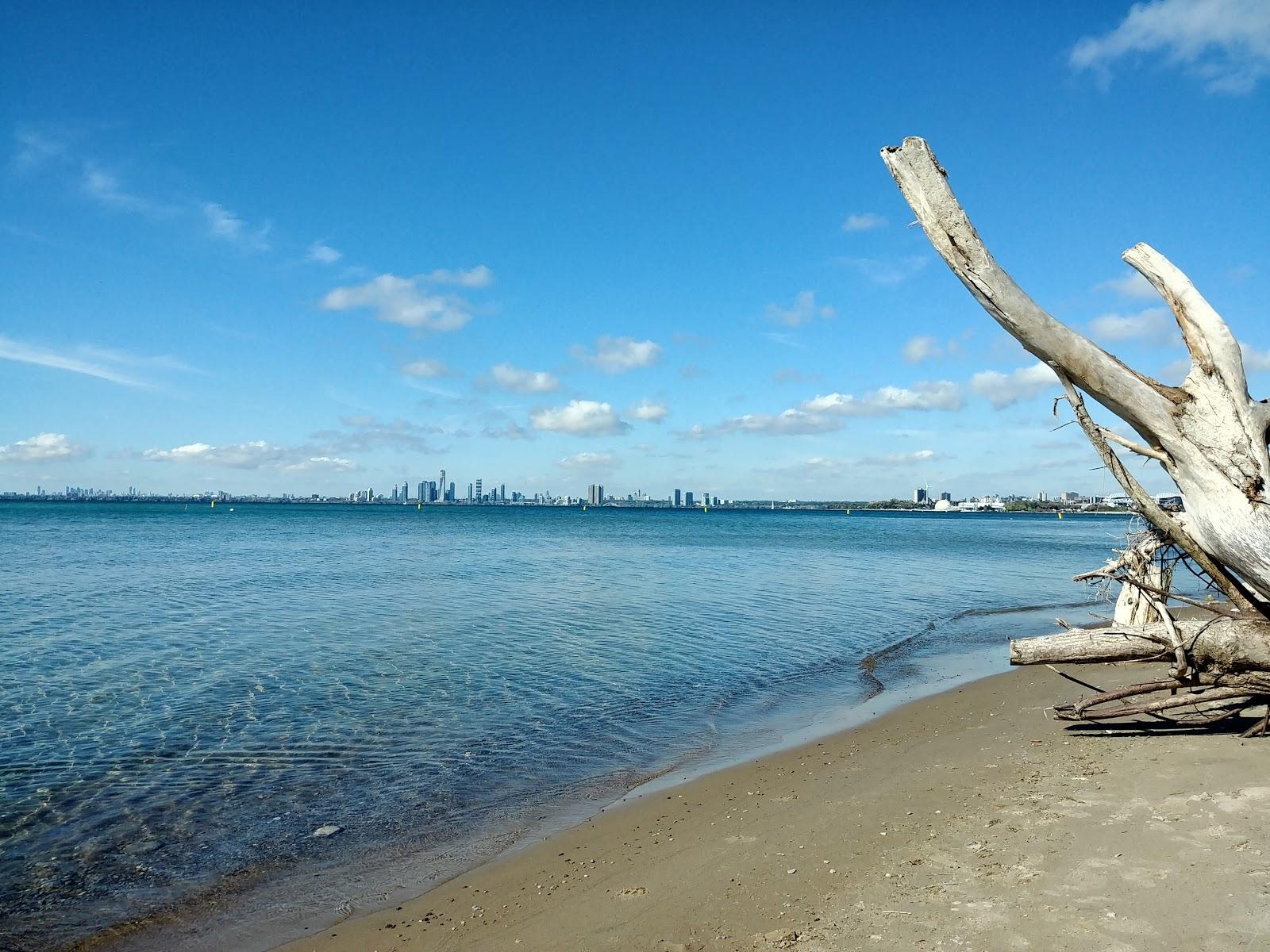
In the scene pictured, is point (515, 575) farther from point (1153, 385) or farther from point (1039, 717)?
point (1153, 385)

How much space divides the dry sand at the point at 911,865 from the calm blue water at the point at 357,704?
1043 millimetres

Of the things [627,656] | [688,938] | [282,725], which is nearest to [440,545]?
[627,656]

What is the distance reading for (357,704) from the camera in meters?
12.0

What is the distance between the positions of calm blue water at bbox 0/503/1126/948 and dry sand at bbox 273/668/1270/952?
3.42 feet

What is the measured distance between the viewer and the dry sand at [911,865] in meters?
4.52

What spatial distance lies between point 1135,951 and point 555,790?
18.8ft

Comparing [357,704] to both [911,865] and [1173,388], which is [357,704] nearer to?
[911,865]

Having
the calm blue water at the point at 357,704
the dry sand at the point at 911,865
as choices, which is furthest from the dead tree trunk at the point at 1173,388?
the calm blue water at the point at 357,704

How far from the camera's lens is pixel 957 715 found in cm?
1091

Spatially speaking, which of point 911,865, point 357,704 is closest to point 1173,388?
point 911,865

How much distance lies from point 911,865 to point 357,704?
891 centimetres

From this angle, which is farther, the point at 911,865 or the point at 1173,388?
the point at 911,865

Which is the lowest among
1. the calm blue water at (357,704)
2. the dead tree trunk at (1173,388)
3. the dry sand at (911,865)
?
the calm blue water at (357,704)

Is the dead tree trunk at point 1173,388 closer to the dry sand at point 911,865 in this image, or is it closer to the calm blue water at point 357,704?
the dry sand at point 911,865
